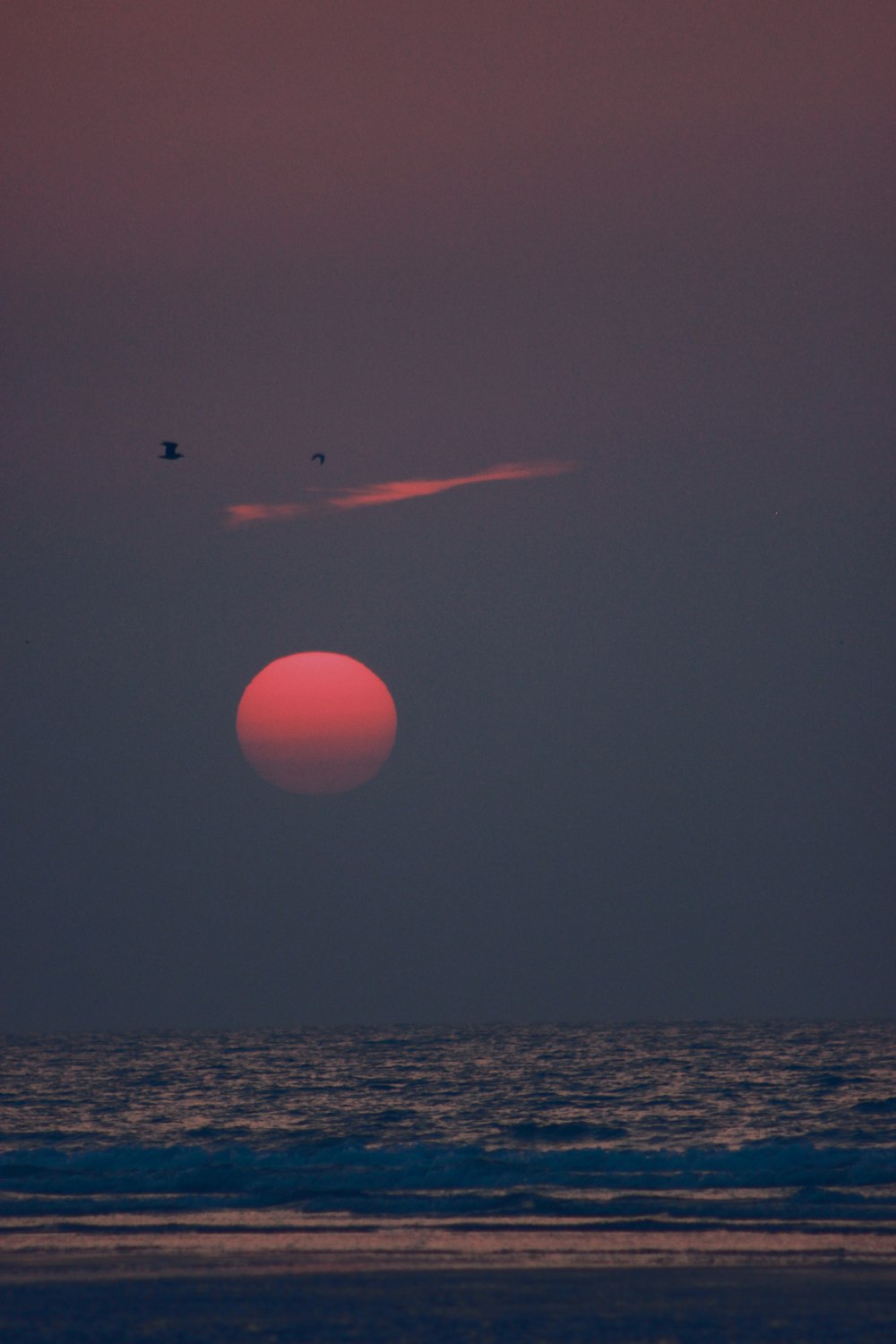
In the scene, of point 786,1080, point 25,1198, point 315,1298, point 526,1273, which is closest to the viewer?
point 315,1298

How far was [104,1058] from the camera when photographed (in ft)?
238

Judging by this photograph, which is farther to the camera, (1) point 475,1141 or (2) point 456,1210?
(1) point 475,1141

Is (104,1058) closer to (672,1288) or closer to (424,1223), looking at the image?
(424,1223)

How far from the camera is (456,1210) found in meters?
23.5

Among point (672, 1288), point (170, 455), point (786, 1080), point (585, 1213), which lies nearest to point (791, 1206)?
point (585, 1213)

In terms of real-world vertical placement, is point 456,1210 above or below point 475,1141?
above

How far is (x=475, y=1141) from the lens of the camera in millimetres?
32469

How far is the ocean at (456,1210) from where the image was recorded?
16219mm

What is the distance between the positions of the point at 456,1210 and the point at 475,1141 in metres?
9.22

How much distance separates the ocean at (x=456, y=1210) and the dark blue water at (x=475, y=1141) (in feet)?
0.40

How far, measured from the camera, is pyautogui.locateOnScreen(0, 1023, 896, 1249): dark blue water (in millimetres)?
24062

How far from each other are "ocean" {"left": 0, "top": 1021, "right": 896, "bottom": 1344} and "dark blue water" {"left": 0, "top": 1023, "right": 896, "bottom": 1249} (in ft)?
0.40

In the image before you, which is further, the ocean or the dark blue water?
the dark blue water

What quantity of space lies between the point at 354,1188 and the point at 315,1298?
908 cm
